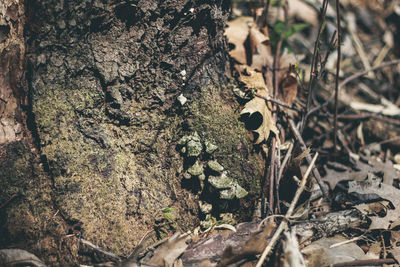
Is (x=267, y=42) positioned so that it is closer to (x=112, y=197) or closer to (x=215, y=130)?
(x=215, y=130)

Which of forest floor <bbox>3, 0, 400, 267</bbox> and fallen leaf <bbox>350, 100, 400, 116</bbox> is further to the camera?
fallen leaf <bbox>350, 100, 400, 116</bbox>

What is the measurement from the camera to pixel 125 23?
60.8 inches

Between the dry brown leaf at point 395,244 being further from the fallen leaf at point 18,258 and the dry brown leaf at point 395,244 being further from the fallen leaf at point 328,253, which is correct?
the fallen leaf at point 18,258

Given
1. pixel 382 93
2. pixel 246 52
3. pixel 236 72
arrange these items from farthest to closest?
pixel 382 93 → pixel 246 52 → pixel 236 72

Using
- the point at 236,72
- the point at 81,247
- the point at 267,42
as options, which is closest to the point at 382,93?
the point at 267,42

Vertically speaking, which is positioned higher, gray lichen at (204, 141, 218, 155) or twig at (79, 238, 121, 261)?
gray lichen at (204, 141, 218, 155)

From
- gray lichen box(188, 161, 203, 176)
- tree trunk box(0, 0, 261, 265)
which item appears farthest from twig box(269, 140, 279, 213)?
gray lichen box(188, 161, 203, 176)

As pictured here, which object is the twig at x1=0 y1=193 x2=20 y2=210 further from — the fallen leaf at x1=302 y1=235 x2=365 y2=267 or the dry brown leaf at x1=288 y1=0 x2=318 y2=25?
the dry brown leaf at x1=288 y1=0 x2=318 y2=25

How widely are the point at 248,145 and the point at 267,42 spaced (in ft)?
3.35

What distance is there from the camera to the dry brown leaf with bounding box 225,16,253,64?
2174 millimetres

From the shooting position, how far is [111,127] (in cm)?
156

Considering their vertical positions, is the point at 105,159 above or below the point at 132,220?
above

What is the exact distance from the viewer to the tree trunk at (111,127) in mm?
1407

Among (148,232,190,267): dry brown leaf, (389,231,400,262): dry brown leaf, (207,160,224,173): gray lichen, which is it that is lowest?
A: (389,231,400,262): dry brown leaf
